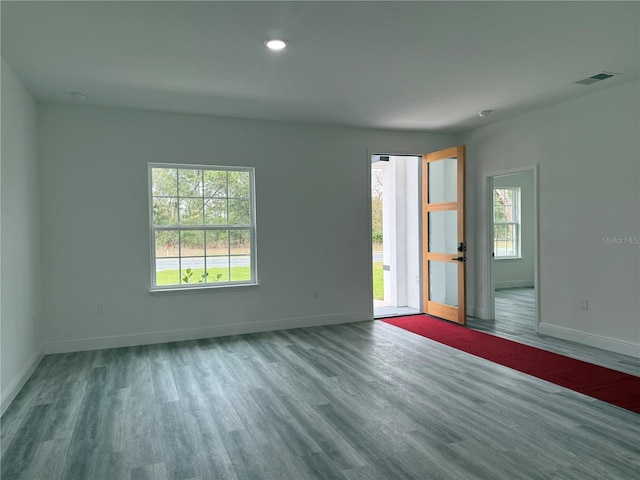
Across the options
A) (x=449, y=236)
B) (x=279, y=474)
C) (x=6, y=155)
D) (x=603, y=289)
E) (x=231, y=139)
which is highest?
(x=231, y=139)

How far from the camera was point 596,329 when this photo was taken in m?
4.64

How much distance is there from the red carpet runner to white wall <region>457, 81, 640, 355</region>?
696 mm

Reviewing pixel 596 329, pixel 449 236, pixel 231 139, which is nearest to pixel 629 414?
pixel 596 329

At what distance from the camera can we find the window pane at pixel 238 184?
18.0 feet

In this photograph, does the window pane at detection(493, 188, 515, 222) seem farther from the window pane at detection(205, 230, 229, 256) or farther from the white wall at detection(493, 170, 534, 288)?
the window pane at detection(205, 230, 229, 256)

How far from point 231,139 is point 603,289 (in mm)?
4482

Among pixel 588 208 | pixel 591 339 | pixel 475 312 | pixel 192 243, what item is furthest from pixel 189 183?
pixel 591 339

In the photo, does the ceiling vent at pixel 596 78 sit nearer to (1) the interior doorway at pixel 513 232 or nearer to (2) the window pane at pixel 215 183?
(2) the window pane at pixel 215 183

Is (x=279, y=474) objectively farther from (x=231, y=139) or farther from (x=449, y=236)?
(x=449, y=236)

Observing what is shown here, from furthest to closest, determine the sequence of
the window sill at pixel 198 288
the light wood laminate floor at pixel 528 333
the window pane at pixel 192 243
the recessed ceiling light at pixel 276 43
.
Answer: the window pane at pixel 192 243 < the window sill at pixel 198 288 < the light wood laminate floor at pixel 528 333 < the recessed ceiling light at pixel 276 43

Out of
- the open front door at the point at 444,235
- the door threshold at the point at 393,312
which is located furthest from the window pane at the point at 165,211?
the open front door at the point at 444,235

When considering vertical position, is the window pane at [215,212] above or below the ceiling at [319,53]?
below

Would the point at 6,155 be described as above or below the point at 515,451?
above

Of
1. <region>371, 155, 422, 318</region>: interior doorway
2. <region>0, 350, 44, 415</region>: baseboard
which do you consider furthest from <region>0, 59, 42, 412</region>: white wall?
<region>371, 155, 422, 318</region>: interior doorway
